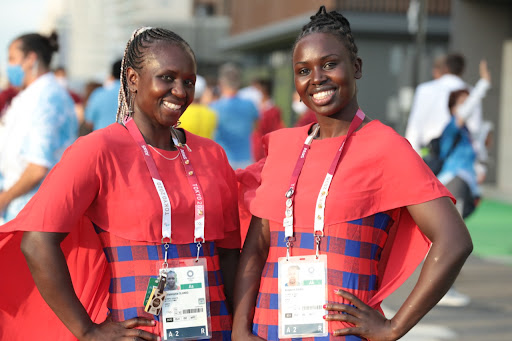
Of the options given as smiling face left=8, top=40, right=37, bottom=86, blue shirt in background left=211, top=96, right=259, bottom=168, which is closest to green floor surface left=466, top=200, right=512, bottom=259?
blue shirt in background left=211, top=96, right=259, bottom=168

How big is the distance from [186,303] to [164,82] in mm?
786

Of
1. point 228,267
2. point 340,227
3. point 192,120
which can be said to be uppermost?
point 192,120

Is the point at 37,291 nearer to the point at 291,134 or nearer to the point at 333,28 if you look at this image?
the point at 291,134

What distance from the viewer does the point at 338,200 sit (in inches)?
106

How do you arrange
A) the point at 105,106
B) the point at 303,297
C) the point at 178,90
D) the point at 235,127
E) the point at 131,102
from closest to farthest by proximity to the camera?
the point at 303,297 < the point at 178,90 < the point at 131,102 < the point at 105,106 < the point at 235,127

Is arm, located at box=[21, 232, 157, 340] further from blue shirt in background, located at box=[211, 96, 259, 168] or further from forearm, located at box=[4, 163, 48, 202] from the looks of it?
blue shirt in background, located at box=[211, 96, 259, 168]

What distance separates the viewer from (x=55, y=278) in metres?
2.61

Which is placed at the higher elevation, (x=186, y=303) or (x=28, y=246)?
(x=28, y=246)

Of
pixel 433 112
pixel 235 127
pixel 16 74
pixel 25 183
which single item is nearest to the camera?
pixel 25 183

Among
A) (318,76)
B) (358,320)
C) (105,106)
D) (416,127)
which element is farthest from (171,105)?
(416,127)

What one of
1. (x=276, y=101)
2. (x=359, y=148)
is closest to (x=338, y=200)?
(x=359, y=148)

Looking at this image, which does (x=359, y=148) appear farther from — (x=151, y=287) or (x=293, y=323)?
(x=151, y=287)

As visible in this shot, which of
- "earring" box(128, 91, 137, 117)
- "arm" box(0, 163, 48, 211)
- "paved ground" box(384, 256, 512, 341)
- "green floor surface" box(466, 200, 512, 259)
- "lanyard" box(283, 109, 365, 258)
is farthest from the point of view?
"green floor surface" box(466, 200, 512, 259)

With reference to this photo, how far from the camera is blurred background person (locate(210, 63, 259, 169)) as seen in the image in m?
10.6
